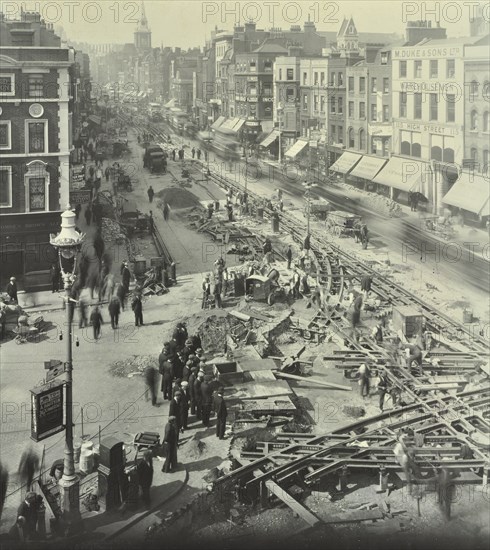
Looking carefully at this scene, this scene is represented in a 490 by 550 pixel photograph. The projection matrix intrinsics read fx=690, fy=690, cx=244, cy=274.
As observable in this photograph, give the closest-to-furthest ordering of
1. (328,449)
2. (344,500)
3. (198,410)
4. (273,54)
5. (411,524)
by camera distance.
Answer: (411,524) < (344,500) < (328,449) < (198,410) < (273,54)

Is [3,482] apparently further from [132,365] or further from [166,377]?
[132,365]

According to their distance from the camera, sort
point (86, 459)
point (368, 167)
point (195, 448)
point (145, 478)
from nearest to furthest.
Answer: point (145, 478)
point (86, 459)
point (195, 448)
point (368, 167)

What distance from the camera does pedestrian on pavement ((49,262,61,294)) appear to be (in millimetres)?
30516

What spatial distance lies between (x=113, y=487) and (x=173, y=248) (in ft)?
88.2

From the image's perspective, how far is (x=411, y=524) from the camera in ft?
46.2

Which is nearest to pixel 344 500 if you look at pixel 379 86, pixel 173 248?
pixel 173 248

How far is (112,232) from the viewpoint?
42062 mm

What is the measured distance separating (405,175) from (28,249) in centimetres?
2790

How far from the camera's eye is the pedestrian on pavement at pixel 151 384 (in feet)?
65.8

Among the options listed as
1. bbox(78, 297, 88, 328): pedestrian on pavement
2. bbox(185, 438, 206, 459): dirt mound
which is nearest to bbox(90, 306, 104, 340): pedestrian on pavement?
bbox(78, 297, 88, 328): pedestrian on pavement

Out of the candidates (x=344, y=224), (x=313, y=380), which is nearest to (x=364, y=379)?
(x=313, y=380)

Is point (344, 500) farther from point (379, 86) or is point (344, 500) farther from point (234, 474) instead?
point (379, 86)

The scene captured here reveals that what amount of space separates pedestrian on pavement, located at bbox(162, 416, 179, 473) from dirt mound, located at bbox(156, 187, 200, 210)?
37.5 metres

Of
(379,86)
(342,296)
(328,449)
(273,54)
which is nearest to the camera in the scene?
(328,449)
